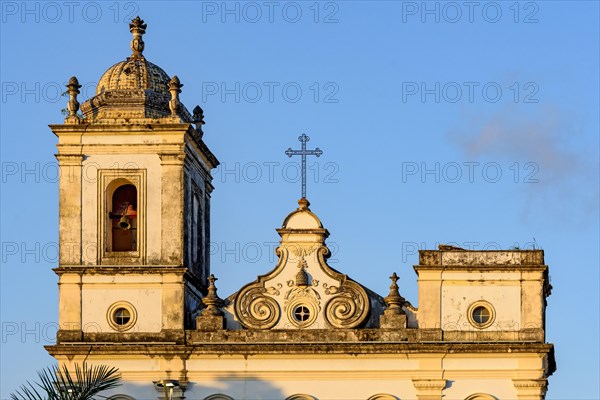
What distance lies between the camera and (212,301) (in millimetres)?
59656

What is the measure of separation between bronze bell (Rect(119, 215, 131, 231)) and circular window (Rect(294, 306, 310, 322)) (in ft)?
16.9

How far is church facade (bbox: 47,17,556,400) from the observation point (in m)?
58.7

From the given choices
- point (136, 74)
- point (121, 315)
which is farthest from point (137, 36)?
point (121, 315)

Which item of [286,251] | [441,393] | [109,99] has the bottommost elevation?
[441,393]

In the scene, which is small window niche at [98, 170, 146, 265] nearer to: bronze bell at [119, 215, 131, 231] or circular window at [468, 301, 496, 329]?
bronze bell at [119, 215, 131, 231]

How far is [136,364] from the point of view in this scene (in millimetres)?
59406

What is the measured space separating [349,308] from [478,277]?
11.7ft

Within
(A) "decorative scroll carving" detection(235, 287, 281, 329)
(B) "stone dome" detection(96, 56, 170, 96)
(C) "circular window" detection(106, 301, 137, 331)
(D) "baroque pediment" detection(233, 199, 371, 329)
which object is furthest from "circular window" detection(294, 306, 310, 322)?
(B) "stone dome" detection(96, 56, 170, 96)

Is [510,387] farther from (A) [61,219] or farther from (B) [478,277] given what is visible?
(A) [61,219]

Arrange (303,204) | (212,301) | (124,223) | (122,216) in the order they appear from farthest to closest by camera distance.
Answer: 1. (122,216)
2. (124,223)
3. (303,204)
4. (212,301)

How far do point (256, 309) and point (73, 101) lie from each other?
Answer: 768 cm

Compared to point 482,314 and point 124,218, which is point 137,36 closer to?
point 124,218

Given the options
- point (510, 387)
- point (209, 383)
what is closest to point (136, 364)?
point (209, 383)

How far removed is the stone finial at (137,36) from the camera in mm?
62859
